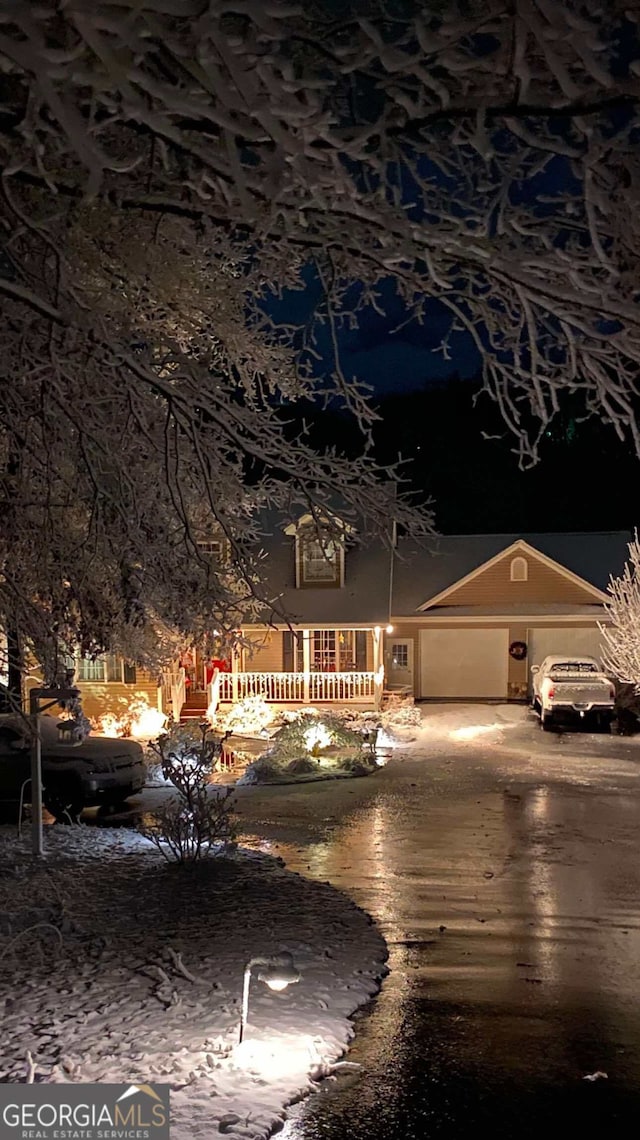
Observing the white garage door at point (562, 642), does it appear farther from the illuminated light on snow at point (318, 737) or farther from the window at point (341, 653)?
the illuminated light on snow at point (318, 737)

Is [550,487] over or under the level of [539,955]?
over

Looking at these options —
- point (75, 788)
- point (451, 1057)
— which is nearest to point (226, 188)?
point (451, 1057)

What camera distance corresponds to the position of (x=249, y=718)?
20875mm

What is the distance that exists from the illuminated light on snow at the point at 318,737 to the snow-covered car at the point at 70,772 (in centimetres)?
447

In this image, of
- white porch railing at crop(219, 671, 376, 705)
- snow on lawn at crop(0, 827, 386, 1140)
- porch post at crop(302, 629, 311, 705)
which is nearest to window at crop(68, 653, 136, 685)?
white porch railing at crop(219, 671, 376, 705)

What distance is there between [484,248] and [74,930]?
6.52 metres

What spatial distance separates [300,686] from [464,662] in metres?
5.24

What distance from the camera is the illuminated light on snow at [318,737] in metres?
17.3

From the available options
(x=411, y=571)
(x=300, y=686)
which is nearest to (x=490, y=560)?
(x=411, y=571)

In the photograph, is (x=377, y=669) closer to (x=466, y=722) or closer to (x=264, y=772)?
(x=466, y=722)

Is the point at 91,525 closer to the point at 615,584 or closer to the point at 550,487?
the point at 615,584

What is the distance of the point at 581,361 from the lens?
13.6 feet

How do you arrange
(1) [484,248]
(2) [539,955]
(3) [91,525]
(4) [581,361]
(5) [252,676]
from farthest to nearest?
(5) [252,676], (2) [539,955], (3) [91,525], (4) [581,361], (1) [484,248]

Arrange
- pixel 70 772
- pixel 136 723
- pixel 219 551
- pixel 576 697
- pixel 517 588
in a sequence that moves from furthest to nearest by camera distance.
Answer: pixel 517 588 < pixel 136 723 < pixel 576 697 < pixel 219 551 < pixel 70 772
